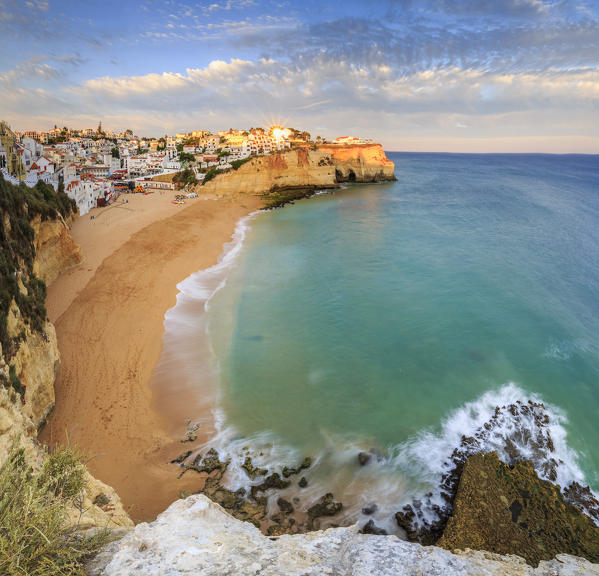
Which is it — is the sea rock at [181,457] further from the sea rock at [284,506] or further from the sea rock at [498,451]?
the sea rock at [498,451]

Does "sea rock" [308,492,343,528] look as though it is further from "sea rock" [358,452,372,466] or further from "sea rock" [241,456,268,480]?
"sea rock" [241,456,268,480]

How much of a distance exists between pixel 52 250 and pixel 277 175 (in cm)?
4413

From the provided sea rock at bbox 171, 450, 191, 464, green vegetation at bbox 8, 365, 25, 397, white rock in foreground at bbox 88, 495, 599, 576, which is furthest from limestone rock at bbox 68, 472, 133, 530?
green vegetation at bbox 8, 365, 25, 397

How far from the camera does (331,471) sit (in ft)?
33.7

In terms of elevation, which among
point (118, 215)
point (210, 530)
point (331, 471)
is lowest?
point (331, 471)

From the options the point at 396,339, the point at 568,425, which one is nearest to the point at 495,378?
the point at 568,425

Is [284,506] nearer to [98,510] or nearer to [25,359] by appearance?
[98,510]

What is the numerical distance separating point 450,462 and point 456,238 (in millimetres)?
29675

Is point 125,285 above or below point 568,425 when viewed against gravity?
above

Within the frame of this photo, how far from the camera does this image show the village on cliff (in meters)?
28.7

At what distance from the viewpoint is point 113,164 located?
65.4 m

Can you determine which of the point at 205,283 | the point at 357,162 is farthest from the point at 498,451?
the point at 357,162

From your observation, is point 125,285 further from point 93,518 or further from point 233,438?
point 93,518

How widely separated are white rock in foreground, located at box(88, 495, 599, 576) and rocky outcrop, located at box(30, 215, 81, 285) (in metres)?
17.1
